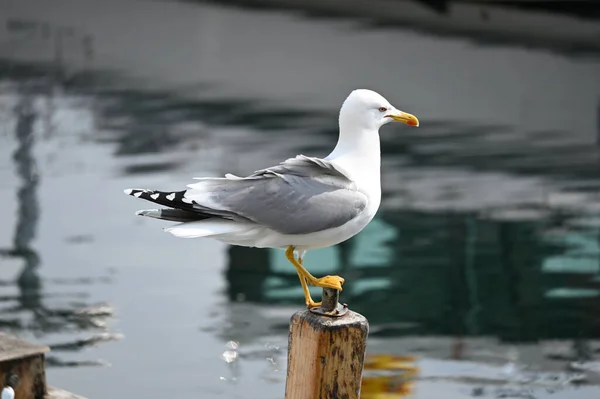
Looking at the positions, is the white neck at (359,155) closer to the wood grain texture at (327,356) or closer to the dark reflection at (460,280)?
the wood grain texture at (327,356)

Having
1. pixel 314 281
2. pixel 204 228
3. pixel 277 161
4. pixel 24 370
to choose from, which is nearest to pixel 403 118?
pixel 314 281

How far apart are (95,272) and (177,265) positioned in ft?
1.85

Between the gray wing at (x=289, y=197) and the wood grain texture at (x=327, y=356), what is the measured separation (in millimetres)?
292

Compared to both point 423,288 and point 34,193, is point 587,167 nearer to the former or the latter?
point 423,288

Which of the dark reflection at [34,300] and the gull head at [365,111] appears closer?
the gull head at [365,111]

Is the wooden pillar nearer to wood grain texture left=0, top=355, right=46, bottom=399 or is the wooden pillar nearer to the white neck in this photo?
wood grain texture left=0, top=355, right=46, bottom=399

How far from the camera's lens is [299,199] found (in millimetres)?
3588

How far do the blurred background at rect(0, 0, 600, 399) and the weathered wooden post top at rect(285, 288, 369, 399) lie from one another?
2449mm

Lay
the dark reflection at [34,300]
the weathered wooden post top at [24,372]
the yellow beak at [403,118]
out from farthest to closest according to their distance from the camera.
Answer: the dark reflection at [34,300]
the weathered wooden post top at [24,372]
the yellow beak at [403,118]

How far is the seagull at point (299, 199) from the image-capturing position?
3467 millimetres

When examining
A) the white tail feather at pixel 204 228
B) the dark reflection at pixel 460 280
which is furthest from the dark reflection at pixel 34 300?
the white tail feather at pixel 204 228

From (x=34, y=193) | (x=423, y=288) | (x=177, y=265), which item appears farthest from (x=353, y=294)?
(x=34, y=193)

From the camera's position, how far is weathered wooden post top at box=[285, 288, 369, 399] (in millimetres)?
3447

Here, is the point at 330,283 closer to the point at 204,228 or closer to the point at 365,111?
the point at 204,228
